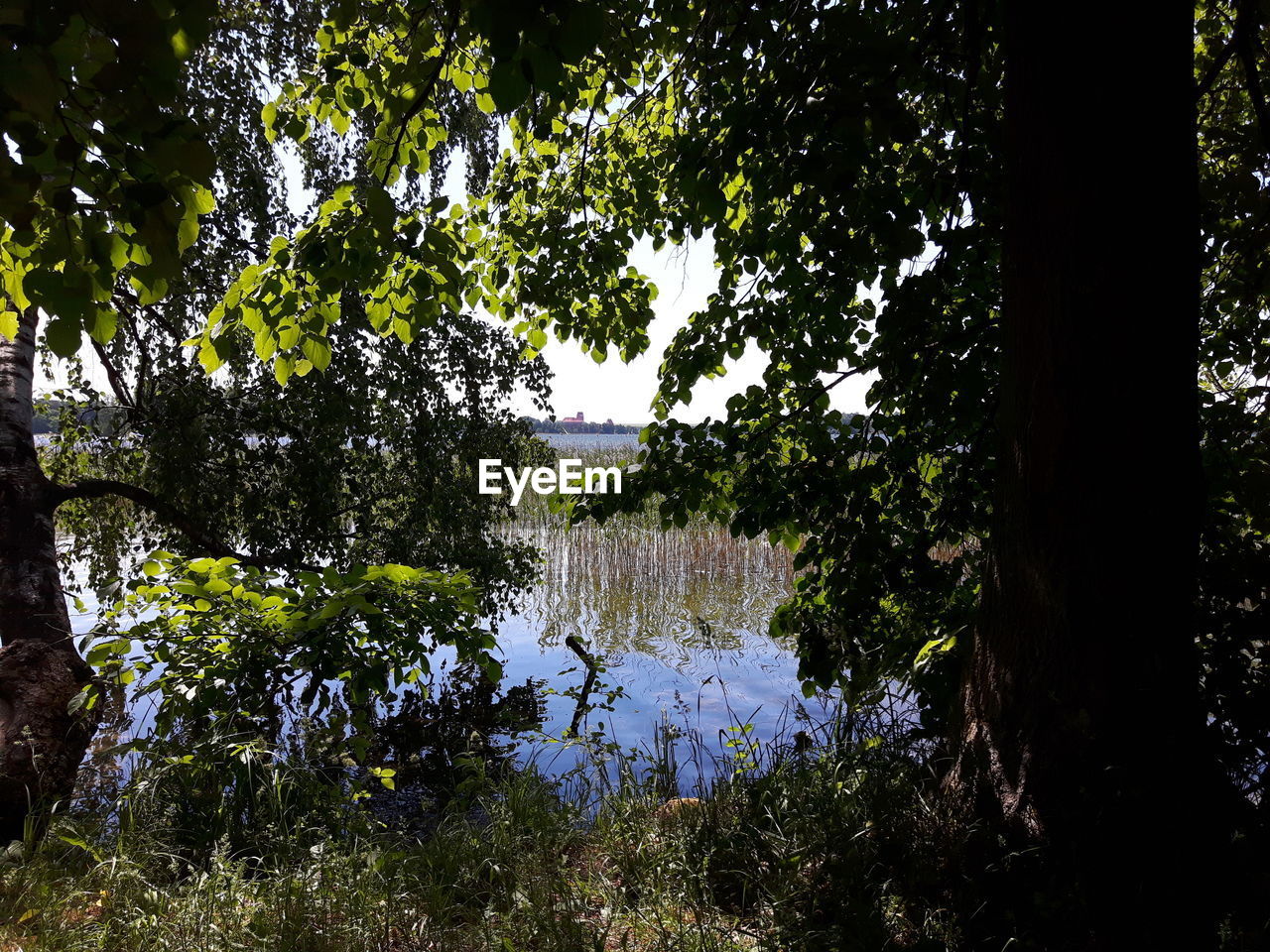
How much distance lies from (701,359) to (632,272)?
3.02ft

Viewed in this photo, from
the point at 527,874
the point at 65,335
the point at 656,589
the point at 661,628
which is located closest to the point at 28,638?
the point at 527,874

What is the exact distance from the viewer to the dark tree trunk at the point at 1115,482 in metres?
1.74

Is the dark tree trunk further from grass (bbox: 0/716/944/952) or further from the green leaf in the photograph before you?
the green leaf

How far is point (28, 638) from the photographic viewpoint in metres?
3.85

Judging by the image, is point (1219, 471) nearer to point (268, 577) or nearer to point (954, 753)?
point (954, 753)

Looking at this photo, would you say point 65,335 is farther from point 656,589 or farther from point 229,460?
point 656,589

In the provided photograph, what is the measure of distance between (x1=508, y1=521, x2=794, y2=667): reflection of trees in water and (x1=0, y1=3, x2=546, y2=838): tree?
7.07 feet

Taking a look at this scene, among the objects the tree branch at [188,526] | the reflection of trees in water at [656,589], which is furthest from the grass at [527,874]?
the reflection of trees in water at [656,589]

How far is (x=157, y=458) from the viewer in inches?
191

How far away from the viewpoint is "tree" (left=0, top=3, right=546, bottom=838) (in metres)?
2.04

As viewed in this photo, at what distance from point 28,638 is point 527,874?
3.17 metres

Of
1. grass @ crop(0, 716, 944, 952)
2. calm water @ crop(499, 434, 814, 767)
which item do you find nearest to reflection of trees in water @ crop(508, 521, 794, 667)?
calm water @ crop(499, 434, 814, 767)

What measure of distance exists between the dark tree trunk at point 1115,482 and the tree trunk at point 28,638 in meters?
4.19

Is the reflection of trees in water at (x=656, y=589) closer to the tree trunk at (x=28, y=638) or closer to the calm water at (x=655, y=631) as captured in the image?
the calm water at (x=655, y=631)
